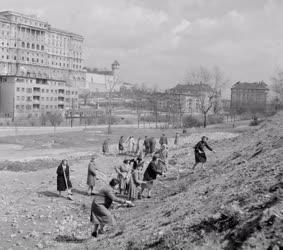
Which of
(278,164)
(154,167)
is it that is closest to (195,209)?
(278,164)

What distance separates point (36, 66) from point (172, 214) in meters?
145

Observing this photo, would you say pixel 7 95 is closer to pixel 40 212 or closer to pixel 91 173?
pixel 91 173

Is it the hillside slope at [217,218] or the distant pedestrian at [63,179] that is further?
the distant pedestrian at [63,179]

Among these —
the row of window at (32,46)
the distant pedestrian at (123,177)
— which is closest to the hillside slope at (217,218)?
the distant pedestrian at (123,177)

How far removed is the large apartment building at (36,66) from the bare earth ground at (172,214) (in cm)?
9312

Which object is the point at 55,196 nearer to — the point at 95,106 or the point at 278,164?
the point at 278,164

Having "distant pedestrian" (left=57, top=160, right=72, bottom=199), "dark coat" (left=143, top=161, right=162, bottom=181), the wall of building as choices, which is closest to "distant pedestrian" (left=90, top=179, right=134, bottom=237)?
"dark coat" (left=143, top=161, right=162, bottom=181)

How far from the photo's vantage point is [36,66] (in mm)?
150375

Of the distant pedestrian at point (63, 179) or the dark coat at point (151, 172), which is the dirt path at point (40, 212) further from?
the dark coat at point (151, 172)

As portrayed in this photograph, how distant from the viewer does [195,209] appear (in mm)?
11094

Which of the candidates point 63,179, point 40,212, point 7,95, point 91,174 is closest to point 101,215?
point 40,212

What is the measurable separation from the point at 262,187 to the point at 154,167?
5.87 meters

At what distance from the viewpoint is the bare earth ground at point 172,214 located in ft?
28.3

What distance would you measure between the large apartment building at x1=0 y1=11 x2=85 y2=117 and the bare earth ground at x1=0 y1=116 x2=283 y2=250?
3666 inches
